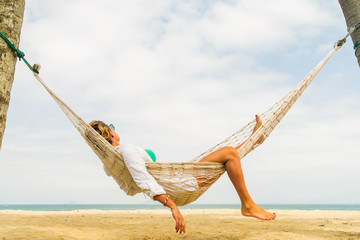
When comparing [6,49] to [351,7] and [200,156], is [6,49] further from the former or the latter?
[351,7]

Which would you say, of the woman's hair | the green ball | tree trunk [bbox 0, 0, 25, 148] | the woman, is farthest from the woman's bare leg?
tree trunk [bbox 0, 0, 25, 148]

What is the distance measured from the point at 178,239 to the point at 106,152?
1.58 meters

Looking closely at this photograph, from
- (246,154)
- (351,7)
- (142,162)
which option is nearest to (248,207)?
(246,154)

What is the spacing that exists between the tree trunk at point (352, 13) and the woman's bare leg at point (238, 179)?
2024 mm

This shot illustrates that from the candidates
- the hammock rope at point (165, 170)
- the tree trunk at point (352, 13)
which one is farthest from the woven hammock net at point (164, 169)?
the tree trunk at point (352, 13)

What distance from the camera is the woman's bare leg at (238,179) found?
2170 millimetres

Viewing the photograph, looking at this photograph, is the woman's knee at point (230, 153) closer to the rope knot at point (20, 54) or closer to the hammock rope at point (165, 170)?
the hammock rope at point (165, 170)

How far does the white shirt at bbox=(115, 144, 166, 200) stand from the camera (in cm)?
200

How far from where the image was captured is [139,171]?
2057mm

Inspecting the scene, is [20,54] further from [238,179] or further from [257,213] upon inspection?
[257,213]

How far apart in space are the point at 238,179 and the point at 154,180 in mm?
630

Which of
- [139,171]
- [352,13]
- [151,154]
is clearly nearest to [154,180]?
[139,171]

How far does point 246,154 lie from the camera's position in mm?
2449

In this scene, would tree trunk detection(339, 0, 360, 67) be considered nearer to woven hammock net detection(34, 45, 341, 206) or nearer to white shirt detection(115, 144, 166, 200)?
woven hammock net detection(34, 45, 341, 206)
